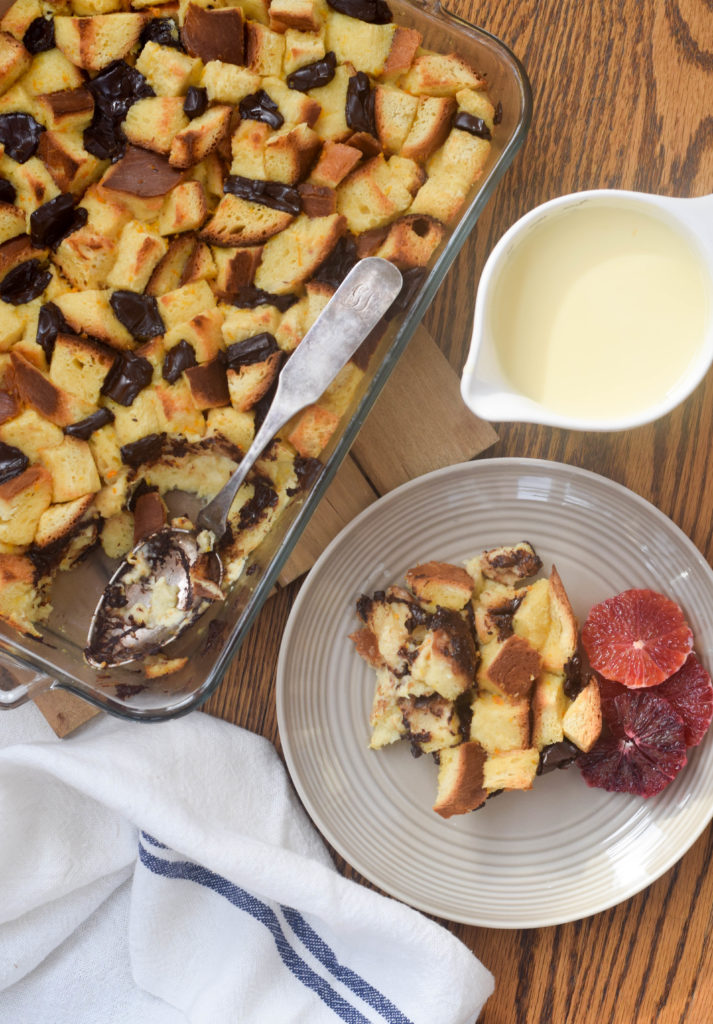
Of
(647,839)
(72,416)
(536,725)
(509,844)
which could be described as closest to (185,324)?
(72,416)


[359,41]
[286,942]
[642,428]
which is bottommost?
[286,942]

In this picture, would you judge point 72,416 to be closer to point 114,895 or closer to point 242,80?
point 242,80

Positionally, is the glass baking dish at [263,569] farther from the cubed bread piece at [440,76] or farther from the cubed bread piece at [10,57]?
the cubed bread piece at [10,57]

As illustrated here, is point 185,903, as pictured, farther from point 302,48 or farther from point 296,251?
point 302,48

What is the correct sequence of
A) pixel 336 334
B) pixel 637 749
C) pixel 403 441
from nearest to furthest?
pixel 336 334 → pixel 637 749 → pixel 403 441

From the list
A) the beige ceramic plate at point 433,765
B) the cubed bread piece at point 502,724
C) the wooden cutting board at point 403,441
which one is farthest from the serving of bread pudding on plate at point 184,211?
the cubed bread piece at point 502,724

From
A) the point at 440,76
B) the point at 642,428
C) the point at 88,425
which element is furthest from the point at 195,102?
the point at 642,428
